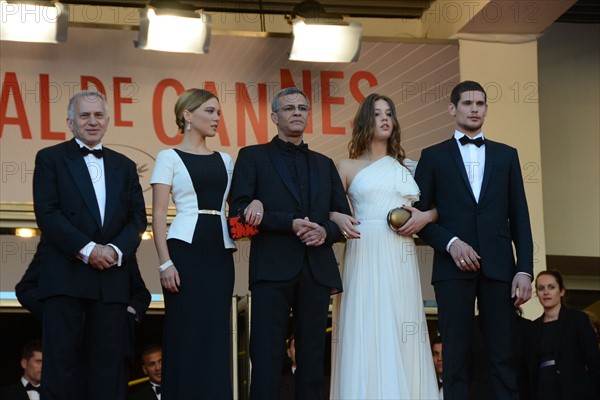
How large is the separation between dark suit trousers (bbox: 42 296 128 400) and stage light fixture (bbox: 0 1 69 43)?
12.2 feet

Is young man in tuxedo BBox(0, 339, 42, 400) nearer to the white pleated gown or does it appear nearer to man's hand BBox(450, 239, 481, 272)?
the white pleated gown

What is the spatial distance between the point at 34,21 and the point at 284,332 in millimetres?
4102

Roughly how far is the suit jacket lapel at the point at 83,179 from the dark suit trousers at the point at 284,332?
34.7 inches

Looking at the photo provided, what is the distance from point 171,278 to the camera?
18.9 feet

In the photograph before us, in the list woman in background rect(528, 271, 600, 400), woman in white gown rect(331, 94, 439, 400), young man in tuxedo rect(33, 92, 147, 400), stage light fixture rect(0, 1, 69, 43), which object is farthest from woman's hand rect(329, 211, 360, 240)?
stage light fixture rect(0, 1, 69, 43)

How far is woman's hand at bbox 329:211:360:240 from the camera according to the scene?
19.3 ft

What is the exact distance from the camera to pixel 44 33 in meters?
8.76

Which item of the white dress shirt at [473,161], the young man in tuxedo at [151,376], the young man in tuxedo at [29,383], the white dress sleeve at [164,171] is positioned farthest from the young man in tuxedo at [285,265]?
the young man in tuxedo at [29,383]

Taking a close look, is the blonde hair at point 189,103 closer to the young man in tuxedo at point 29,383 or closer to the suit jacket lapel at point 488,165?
the suit jacket lapel at point 488,165

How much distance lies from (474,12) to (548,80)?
2.18 m

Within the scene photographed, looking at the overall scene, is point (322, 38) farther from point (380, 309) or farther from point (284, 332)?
point (284, 332)

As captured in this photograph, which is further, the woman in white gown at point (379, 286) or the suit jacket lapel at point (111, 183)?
the woman in white gown at point (379, 286)

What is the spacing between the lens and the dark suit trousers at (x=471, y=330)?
5691mm

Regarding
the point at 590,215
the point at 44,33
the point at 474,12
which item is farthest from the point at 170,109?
the point at 590,215
